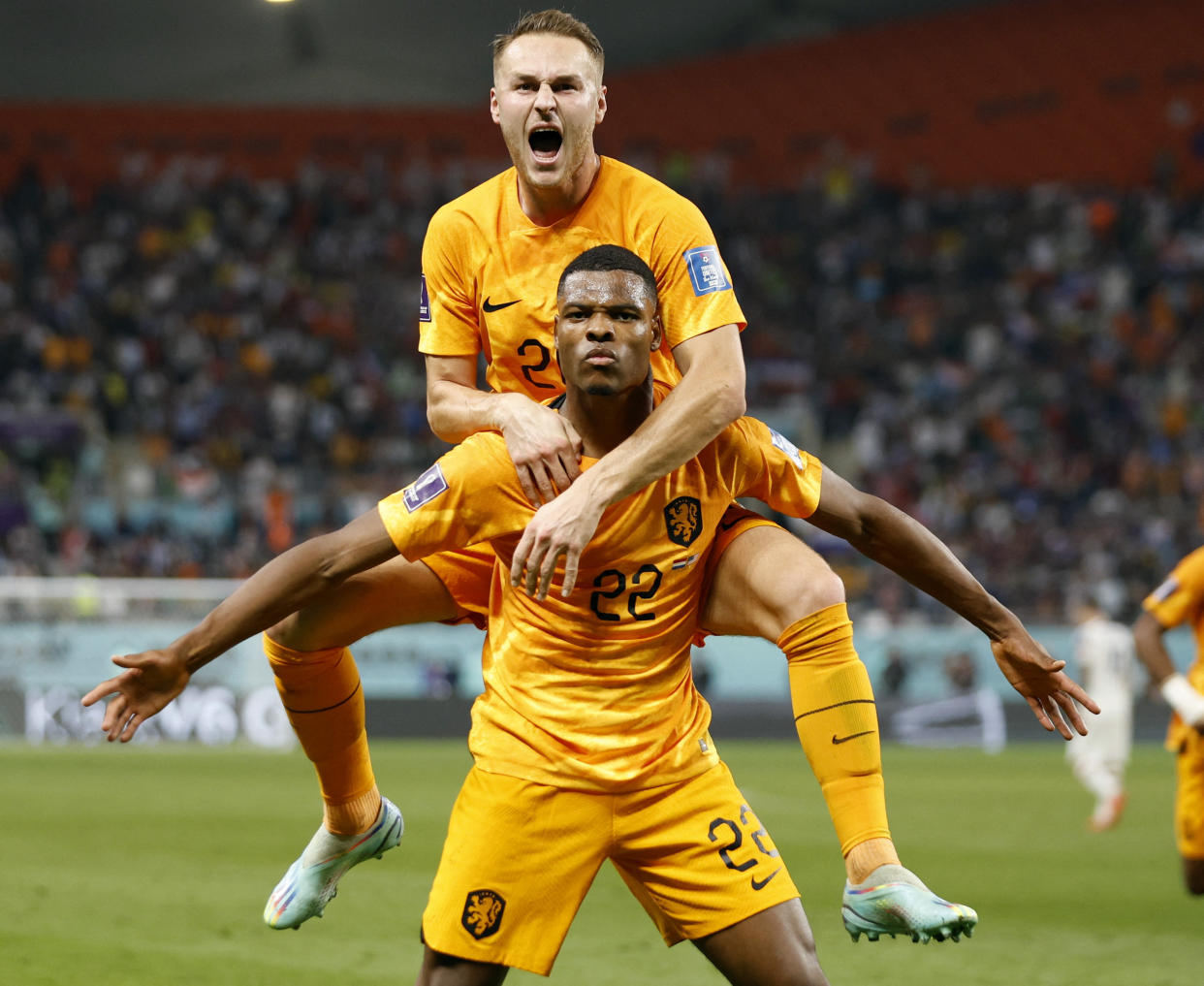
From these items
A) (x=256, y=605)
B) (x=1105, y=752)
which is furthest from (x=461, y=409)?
(x=1105, y=752)

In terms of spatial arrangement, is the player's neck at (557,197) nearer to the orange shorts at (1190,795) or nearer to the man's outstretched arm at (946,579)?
the man's outstretched arm at (946,579)

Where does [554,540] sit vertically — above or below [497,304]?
below

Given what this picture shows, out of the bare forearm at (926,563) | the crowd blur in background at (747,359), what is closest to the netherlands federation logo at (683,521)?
the bare forearm at (926,563)

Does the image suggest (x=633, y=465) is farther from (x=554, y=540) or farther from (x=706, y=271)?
(x=706, y=271)

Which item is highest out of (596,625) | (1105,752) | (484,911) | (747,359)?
(747,359)

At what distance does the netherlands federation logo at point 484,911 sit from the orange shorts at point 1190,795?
5.04 metres

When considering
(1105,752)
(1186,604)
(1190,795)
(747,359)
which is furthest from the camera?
(747,359)

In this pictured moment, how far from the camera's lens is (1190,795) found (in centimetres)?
820

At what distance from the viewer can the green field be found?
726cm

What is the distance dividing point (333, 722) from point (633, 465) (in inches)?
57.2

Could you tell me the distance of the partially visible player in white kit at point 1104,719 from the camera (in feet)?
44.5

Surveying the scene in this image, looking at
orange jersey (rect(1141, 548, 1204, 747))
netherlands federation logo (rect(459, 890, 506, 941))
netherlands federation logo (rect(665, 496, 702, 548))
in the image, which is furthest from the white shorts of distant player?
netherlands federation logo (rect(459, 890, 506, 941))

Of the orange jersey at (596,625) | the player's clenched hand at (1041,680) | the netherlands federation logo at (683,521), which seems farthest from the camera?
the player's clenched hand at (1041,680)

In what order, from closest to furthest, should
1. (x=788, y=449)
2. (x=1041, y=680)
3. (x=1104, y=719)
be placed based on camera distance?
(x=788, y=449)
(x=1041, y=680)
(x=1104, y=719)
